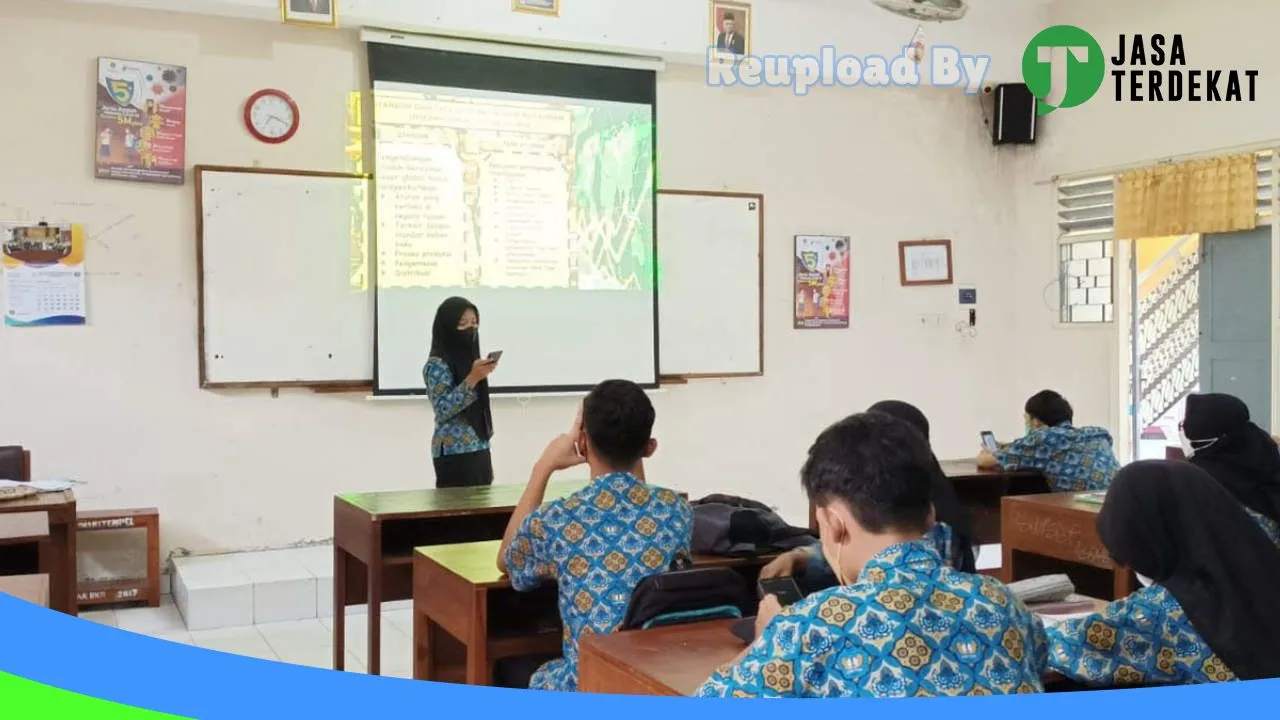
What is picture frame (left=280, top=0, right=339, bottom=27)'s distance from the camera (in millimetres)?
5168

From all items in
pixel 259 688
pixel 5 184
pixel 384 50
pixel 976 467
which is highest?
pixel 384 50

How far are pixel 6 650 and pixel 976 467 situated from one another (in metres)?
4.38

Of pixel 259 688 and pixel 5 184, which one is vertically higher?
pixel 5 184

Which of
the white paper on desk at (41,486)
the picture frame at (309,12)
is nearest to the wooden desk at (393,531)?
the white paper on desk at (41,486)

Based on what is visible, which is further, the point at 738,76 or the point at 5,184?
the point at 738,76

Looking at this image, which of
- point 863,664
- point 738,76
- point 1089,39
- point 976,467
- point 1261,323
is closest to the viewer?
point 863,664

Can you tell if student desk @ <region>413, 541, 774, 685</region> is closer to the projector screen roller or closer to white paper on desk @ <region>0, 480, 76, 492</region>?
white paper on desk @ <region>0, 480, 76, 492</region>

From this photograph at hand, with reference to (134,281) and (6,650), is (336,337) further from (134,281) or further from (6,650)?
(6,650)

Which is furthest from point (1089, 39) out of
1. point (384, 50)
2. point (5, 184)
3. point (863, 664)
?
point (863, 664)

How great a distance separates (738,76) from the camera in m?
6.45

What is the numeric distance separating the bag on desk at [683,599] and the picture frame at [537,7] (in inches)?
166

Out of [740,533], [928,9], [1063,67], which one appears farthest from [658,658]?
[1063,67]

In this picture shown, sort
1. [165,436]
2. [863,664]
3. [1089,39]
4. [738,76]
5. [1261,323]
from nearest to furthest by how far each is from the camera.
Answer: [863,664] → [165,436] → [1261,323] → [738,76] → [1089,39]

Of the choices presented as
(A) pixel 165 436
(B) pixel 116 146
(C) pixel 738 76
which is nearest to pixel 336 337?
(A) pixel 165 436
